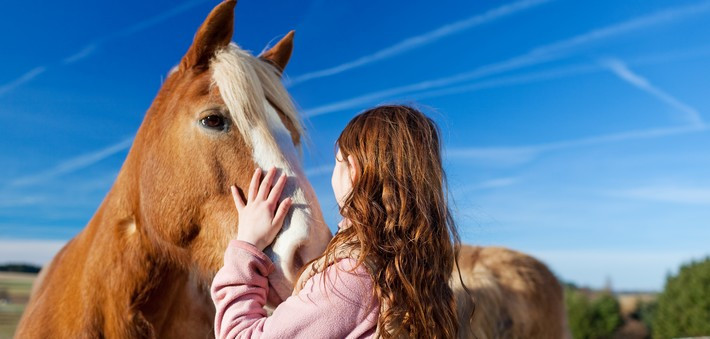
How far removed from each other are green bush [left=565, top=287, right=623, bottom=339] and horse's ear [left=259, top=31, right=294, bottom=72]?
1600 centimetres

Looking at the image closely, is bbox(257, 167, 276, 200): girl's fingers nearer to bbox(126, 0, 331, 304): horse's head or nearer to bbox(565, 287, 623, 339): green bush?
bbox(126, 0, 331, 304): horse's head

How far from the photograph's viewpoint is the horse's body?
2.17m

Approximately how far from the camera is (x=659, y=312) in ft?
49.6

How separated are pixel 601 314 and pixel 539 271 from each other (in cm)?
1443

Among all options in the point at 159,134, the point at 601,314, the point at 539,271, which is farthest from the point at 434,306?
the point at 601,314

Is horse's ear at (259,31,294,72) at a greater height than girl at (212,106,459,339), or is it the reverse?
horse's ear at (259,31,294,72)

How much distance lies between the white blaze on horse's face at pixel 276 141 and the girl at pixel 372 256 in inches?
2.7

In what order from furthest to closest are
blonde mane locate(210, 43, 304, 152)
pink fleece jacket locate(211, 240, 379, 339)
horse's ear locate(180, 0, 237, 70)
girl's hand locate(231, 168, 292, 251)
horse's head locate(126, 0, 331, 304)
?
horse's ear locate(180, 0, 237, 70), blonde mane locate(210, 43, 304, 152), horse's head locate(126, 0, 331, 304), girl's hand locate(231, 168, 292, 251), pink fleece jacket locate(211, 240, 379, 339)

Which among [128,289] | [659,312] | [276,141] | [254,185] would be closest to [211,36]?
[276,141]

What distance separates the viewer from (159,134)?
2414mm

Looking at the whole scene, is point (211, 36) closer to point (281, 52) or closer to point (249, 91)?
point (249, 91)

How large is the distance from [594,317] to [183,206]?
56.9ft

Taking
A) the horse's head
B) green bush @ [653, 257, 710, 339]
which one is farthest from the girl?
green bush @ [653, 257, 710, 339]

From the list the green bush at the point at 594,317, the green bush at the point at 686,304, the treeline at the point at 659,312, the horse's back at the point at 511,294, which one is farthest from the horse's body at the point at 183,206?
the green bush at the point at 594,317
